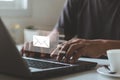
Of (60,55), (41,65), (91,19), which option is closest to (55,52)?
(60,55)

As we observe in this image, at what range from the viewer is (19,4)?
98.8 inches

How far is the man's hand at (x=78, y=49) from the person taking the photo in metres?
1.13

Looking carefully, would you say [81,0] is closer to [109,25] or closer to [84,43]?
[109,25]

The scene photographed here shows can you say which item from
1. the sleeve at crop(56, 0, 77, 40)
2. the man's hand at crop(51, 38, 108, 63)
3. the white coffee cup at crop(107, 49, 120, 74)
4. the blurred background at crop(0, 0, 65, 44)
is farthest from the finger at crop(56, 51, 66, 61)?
the blurred background at crop(0, 0, 65, 44)

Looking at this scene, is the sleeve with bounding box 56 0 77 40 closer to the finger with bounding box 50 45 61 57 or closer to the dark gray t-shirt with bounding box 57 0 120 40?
the dark gray t-shirt with bounding box 57 0 120 40

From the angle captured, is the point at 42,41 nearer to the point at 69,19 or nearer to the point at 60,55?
the point at 60,55

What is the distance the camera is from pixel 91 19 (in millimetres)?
2084

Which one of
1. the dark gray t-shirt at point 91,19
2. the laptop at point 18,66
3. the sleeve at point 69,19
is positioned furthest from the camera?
the sleeve at point 69,19

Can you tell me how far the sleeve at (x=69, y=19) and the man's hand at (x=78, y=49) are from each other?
0.84 meters

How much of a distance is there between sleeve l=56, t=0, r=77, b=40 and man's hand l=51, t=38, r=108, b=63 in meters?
0.84

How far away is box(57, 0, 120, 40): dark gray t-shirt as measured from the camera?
1974mm

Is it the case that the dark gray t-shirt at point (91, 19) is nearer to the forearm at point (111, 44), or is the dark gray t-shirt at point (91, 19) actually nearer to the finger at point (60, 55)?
the forearm at point (111, 44)

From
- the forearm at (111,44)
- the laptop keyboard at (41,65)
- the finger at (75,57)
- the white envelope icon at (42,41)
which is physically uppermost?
the white envelope icon at (42,41)

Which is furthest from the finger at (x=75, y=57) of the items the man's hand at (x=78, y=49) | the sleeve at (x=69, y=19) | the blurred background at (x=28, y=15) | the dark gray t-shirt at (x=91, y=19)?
the blurred background at (x=28, y=15)
